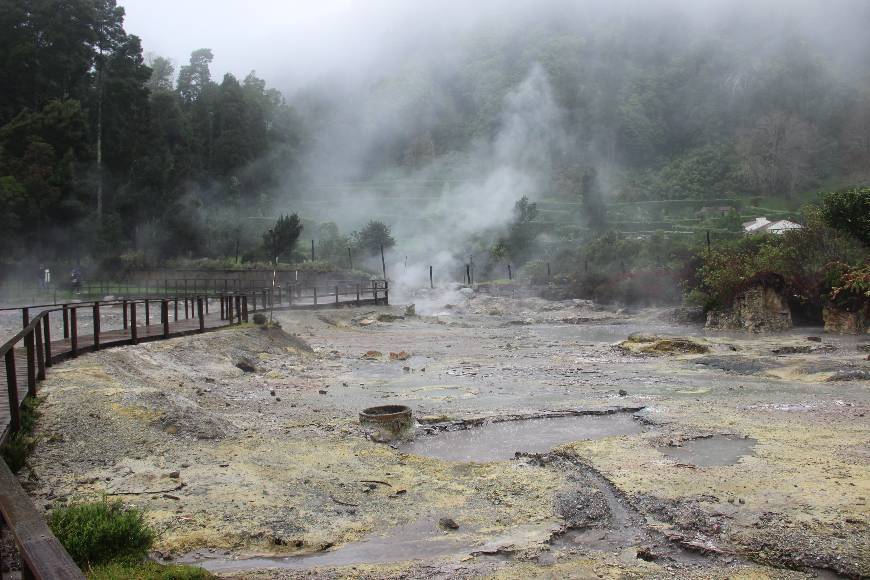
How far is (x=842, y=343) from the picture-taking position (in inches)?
752

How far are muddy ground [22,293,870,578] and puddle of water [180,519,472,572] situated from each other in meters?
0.02

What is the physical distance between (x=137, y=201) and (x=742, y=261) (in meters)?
39.7

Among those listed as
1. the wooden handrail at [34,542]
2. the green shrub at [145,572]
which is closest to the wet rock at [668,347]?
the green shrub at [145,572]

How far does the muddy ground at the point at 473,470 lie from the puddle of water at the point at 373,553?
20 mm

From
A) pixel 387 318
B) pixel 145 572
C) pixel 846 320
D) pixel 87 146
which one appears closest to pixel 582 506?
pixel 145 572

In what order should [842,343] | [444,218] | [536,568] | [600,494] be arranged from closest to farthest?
[536,568]
[600,494]
[842,343]
[444,218]

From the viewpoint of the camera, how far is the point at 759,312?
81.4 feet

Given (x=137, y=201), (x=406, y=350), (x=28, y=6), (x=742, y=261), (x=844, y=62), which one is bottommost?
(x=406, y=350)

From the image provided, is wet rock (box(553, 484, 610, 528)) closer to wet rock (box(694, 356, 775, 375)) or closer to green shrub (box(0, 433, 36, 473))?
green shrub (box(0, 433, 36, 473))

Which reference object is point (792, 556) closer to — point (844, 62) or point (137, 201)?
point (137, 201)

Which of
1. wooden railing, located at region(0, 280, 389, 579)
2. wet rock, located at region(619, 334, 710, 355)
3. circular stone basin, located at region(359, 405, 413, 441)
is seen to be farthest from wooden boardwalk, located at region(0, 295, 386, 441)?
wet rock, located at region(619, 334, 710, 355)

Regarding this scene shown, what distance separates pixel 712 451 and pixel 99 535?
624 centimetres

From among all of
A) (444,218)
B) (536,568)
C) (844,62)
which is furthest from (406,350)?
(844,62)

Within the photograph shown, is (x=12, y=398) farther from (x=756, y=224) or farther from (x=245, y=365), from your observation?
(x=756, y=224)
